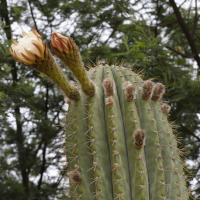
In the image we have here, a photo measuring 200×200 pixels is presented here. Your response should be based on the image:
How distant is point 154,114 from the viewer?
1.78 metres

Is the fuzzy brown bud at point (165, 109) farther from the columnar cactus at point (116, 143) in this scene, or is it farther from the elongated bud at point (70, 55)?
the elongated bud at point (70, 55)

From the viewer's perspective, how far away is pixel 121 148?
1509mm

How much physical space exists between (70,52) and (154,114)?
0.76 meters

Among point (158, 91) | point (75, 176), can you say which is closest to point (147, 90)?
point (158, 91)

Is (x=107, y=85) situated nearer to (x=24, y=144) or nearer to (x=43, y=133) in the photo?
(x=43, y=133)

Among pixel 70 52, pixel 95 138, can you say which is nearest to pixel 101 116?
pixel 95 138

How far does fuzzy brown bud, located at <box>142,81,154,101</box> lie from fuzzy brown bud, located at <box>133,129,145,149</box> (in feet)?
1.06

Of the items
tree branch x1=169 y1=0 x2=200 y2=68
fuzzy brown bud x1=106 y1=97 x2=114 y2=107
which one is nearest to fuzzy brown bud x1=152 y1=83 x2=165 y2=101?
fuzzy brown bud x1=106 y1=97 x2=114 y2=107

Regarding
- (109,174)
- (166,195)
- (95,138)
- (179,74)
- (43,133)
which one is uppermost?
(179,74)

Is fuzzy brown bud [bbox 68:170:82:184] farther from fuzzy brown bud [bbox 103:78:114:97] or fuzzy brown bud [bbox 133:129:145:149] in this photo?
fuzzy brown bud [bbox 103:78:114:97]

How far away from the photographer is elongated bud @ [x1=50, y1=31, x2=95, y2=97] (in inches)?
52.5

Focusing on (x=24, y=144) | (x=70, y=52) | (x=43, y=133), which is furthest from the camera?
(x=24, y=144)

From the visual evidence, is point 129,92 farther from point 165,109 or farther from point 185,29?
point 185,29

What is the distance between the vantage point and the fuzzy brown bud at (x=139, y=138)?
4.75 feet
